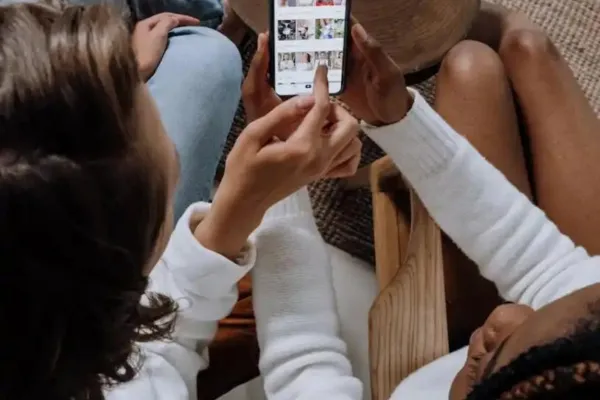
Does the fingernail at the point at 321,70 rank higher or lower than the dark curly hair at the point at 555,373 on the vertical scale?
higher

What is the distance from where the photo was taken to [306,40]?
2.46 feet

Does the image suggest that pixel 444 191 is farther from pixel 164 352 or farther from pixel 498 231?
pixel 164 352

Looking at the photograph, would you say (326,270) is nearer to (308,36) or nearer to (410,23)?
(308,36)

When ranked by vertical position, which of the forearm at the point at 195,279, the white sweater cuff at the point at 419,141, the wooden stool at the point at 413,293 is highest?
the white sweater cuff at the point at 419,141

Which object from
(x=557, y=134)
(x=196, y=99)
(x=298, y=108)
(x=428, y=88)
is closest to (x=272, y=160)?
(x=298, y=108)

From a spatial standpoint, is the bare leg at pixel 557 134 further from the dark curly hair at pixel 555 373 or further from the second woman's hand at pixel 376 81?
the dark curly hair at pixel 555 373

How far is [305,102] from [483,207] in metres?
0.23

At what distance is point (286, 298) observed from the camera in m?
0.72

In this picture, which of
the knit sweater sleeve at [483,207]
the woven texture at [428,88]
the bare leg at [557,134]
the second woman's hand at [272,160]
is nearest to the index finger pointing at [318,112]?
the second woman's hand at [272,160]

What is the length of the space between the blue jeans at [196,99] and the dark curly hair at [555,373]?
0.50 meters

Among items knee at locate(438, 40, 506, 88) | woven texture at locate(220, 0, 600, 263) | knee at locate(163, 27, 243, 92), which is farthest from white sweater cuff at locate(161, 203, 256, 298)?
woven texture at locate(220, 0, 600, 263)

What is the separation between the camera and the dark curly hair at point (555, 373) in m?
0.38

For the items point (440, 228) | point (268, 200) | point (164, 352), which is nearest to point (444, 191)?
point (440, 228)

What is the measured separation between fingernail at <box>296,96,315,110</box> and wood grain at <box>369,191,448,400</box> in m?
0.22
